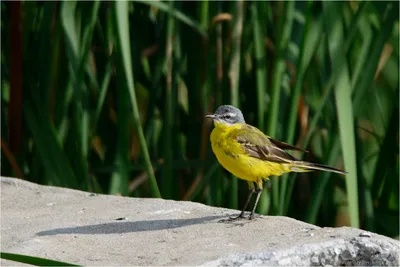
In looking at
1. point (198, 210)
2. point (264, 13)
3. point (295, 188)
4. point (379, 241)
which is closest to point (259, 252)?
point (379, 241)

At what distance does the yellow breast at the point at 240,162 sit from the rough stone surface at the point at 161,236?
180 mm

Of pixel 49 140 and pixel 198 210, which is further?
pixel 49 140

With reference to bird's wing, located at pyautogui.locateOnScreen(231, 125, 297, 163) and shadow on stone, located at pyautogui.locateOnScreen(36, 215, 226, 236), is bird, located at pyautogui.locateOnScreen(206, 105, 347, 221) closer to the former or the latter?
bird's wing, located at pyautogui.locateOnScreen(231, 125, 297, 163)

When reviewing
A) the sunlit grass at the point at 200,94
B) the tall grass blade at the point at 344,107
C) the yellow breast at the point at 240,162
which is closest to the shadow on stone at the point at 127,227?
the yellow breast at the point at 240,162

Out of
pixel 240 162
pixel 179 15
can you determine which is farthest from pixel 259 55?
pixel 240 162

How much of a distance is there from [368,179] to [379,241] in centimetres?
228

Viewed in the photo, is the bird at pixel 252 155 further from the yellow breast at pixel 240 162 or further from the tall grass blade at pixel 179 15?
the tall grass blade at pixel 179 15

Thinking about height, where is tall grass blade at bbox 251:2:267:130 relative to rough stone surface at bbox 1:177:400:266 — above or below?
above

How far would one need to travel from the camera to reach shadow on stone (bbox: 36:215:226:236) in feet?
11.8

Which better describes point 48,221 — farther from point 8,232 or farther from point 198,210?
point 198,210

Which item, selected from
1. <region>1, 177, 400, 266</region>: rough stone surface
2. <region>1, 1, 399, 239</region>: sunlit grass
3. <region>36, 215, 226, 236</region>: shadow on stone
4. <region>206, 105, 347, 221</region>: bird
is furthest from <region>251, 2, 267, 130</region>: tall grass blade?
<region>36, 215, 226, 236</region>: shadow on stone

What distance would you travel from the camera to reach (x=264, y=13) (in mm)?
4848

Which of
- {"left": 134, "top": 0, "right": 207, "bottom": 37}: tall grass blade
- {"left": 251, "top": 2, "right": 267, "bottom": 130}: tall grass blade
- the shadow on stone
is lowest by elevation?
the shadow on stone

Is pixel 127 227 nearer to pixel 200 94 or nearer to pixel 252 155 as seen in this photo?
pixel 252 155
